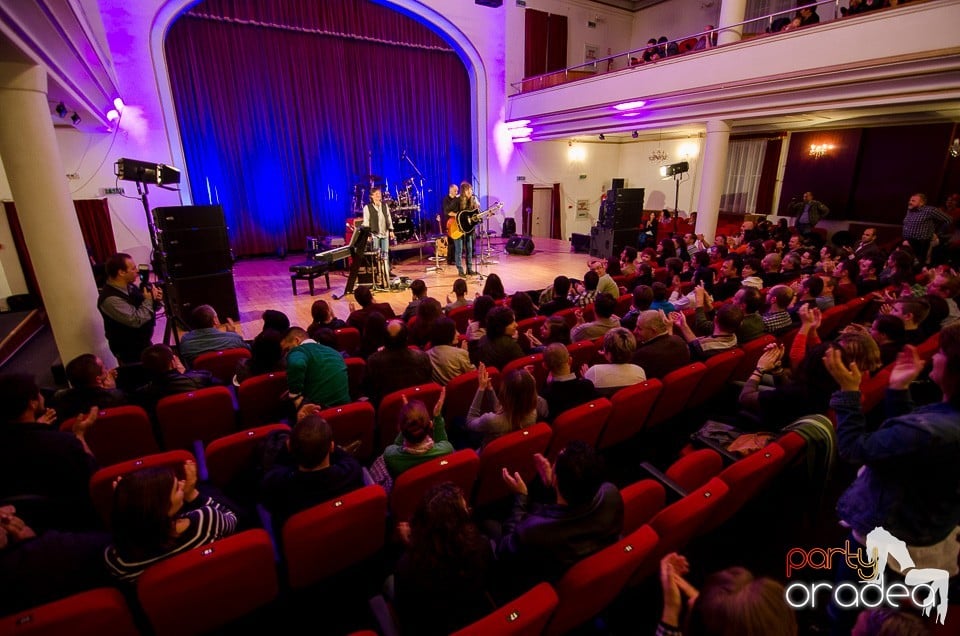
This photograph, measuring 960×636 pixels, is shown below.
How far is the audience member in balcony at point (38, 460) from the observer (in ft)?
6.10

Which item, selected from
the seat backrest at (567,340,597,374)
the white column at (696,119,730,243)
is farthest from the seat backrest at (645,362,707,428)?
the white column at (696,119,730,243)

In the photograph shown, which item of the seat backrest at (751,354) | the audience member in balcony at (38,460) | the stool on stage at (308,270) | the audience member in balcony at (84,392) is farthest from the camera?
the stool on stage at (308,270)

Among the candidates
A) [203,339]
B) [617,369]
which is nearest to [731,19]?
[617,369]

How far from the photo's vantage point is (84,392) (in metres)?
A: 2.53

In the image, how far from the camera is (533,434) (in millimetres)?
2160

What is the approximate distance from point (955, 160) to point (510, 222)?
9103 mm

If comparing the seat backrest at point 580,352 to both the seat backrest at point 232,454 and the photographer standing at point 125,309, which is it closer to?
the seat backrest at point 232,454

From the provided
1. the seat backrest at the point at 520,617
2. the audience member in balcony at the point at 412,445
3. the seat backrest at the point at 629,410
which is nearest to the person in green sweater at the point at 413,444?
the audience member in balcony at the point at 412,445

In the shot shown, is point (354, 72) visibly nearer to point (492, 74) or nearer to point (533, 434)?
point (492, 74)

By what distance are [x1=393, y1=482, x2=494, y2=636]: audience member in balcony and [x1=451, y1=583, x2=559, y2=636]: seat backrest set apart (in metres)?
0.12

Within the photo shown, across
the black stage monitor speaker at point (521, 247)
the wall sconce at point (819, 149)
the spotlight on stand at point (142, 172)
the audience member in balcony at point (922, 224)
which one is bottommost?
the black stage monitor speaker at point (521, 247)

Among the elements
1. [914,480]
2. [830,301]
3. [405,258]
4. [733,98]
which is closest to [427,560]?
[914,480]

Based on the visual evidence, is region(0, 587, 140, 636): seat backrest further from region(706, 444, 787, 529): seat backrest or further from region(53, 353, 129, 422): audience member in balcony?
region(706, 444, 787, 529): seat backrest

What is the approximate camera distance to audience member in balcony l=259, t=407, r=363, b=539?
1731mm
